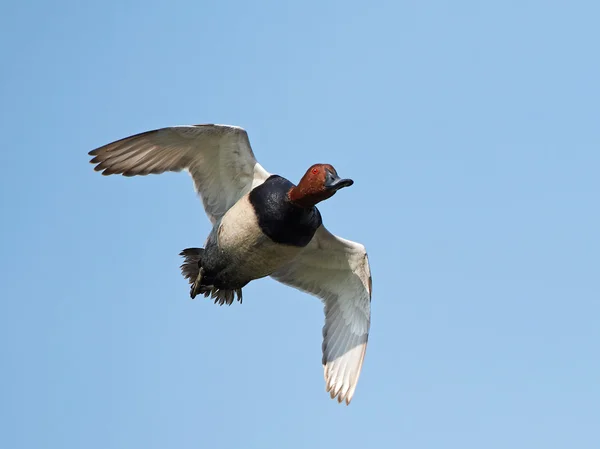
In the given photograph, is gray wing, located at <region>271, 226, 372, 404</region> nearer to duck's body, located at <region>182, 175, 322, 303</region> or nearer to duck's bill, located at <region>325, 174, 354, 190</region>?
duck's body, located at <region>182, 175, 322, 303</region>

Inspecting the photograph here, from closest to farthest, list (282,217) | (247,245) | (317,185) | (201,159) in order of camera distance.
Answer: (317,185), (282,217), (247,245), (201,159)

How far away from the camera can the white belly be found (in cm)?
851

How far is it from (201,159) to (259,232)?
4.04 feet

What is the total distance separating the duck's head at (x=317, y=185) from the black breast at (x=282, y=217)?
0.33 feet

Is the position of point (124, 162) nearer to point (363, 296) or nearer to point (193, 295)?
point (193, 295)

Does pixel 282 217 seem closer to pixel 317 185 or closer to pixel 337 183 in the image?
pixel 317 185

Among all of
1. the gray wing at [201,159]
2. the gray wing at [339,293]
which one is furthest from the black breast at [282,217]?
the gray wing at [339,293]

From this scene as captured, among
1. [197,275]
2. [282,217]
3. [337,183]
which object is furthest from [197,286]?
[337,183]

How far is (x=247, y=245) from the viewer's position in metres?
8.55

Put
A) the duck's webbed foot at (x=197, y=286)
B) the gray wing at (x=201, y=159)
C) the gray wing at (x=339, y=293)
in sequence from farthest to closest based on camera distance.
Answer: the gray wing at (x=339, y=293) < the duck's webbed foot at (x=197, y=286) < the gray wing at (x=201, y=159)

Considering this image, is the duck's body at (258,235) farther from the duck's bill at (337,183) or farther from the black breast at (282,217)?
the duck's bill at (337,183)

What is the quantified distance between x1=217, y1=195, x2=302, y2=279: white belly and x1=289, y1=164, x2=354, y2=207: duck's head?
0.46 m

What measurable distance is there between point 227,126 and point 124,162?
112 centimetres

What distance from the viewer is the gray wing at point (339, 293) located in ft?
31.4
